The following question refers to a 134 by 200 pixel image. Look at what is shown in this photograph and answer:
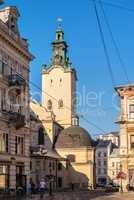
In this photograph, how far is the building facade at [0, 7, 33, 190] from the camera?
44.9 metres

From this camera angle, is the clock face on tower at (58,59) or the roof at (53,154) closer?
the roof at (53,154)

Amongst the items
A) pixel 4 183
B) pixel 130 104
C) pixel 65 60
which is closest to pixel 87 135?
pixel 65 60

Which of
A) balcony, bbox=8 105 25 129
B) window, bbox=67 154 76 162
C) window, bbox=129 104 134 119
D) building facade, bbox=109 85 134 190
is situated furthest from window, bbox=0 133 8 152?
window, bbox=67 154 76 162

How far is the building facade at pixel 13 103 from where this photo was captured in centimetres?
4491

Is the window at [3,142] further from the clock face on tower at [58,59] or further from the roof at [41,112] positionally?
the clock face on tower at [58,59]

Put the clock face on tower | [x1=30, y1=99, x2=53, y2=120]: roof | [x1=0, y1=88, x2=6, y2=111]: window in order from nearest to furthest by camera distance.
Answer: [x1=0, y1=88, x2=6, y2=111]: window
[x1=30, y1=99, x2=53, y2=120]: roof
the clock face on tower

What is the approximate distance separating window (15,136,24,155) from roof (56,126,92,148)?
47.5 meters

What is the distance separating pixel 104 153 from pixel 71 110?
2152 inches

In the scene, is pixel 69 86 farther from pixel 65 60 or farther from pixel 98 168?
pixel 98 168

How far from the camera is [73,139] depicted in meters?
97.1

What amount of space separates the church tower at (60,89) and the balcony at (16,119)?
5547cm

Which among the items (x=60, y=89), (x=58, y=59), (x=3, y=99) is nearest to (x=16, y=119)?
(x=3, y=99)

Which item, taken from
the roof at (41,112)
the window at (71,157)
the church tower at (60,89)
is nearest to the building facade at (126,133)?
the window at (71,157)

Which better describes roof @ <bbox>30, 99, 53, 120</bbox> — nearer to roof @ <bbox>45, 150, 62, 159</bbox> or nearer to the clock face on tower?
A: roof @ <bbox>45, 150, 62, 159</bbox>
